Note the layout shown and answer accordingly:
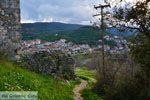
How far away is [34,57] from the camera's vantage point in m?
37.4

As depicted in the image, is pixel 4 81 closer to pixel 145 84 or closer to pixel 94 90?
pixel 145 84

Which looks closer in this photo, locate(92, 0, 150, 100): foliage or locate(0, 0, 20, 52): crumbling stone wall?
locate(92, 0, 150, 100): foliage

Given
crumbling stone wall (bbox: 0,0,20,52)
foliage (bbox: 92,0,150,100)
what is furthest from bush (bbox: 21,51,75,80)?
foliage (bbox: 92,0,150,100)

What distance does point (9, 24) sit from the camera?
3130cm

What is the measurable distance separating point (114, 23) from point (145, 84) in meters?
3.72

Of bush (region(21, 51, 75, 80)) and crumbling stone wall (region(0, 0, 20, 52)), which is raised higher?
crumbling stone wall (region(0, 0, 20, 52))

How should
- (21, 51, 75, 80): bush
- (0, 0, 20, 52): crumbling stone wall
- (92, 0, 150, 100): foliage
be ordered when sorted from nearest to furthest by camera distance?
(92, 0, 150, 100): foliage → (0, 0, 20, 52): crumbling stone wall → (21, 51, 75, 80): bush

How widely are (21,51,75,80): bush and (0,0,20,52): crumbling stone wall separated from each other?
301 cm

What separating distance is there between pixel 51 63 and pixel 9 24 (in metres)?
7.69

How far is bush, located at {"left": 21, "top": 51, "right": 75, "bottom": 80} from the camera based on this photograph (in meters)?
36.4

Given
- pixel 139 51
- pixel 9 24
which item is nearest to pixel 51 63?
pixel 9 24

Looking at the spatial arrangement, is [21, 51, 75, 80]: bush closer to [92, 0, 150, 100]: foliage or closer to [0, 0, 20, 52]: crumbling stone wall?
[0, 0, 20, 52]: crumbling stone wall

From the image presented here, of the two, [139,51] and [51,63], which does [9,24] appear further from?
[139,51]

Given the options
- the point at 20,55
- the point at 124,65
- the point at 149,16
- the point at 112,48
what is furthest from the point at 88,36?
the point at 149,16
